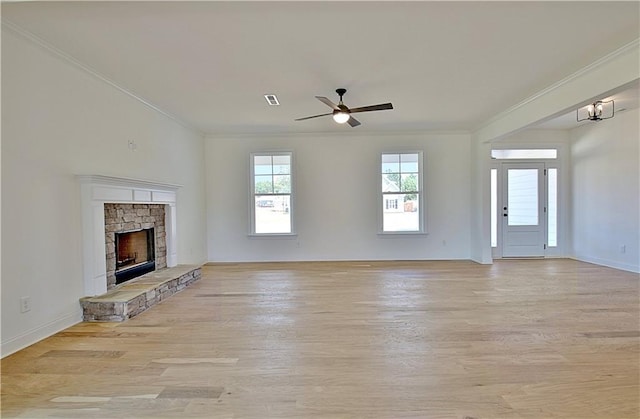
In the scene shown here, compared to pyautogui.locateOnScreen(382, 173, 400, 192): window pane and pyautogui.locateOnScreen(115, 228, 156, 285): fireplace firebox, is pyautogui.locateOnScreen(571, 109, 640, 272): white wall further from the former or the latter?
pyautogui.locateOnScreen(115, 228, 156, 285): fireplace firebox

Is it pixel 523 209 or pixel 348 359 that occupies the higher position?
pixel 523 209

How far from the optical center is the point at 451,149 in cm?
714

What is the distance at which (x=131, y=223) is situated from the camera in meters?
4.61

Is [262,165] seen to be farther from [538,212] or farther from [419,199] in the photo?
[538,212]

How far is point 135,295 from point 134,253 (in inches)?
45.3

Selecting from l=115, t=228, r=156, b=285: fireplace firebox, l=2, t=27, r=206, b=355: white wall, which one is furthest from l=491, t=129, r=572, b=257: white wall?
l=2, t=27, r=206, b=355: white wall

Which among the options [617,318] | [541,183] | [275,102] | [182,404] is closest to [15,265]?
[182,404]

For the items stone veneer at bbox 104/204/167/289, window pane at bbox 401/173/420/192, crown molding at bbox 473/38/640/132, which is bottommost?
stone veneer at bbox 104/204/167/289

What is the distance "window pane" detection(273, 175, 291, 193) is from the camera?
23.6 ft

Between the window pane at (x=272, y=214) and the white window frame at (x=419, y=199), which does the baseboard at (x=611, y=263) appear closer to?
the white window frame at (x=419, y=199)

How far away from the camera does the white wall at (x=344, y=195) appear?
23.5ft

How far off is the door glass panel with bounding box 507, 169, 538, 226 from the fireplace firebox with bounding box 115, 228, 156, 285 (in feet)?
22.4

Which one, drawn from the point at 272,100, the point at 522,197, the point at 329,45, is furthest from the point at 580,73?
the point at 522,197

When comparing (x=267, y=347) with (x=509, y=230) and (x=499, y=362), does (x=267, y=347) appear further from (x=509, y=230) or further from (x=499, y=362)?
(x=509, y=230)
